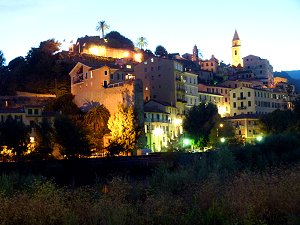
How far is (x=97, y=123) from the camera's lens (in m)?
61.1

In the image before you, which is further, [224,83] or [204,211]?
[224,83]

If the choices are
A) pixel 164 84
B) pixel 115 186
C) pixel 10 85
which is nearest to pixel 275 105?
pixel 164 84

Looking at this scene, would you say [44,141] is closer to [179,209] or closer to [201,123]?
[201,123]

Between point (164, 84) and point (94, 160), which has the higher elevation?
point (164, 84)

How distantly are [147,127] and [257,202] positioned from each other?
5022 cm

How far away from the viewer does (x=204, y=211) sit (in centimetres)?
1415

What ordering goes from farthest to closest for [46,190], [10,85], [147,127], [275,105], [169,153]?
[275,105]
[10,85]
[147,127]
[169,153]
[46,190]

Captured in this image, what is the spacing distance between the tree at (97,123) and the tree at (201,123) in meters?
10.6

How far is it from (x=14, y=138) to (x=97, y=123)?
1339 cm

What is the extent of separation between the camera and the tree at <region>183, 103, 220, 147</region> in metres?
60.8

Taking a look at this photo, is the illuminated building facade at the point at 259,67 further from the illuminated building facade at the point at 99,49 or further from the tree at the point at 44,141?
the tree at the point at 44,141

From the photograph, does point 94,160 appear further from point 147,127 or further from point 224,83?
point 224,83

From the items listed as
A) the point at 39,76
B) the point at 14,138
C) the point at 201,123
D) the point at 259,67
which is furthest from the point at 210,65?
the point at 14,138

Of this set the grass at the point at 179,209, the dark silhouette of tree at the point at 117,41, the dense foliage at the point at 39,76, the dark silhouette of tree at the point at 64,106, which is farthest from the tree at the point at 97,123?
the grass at the point at 179,209
